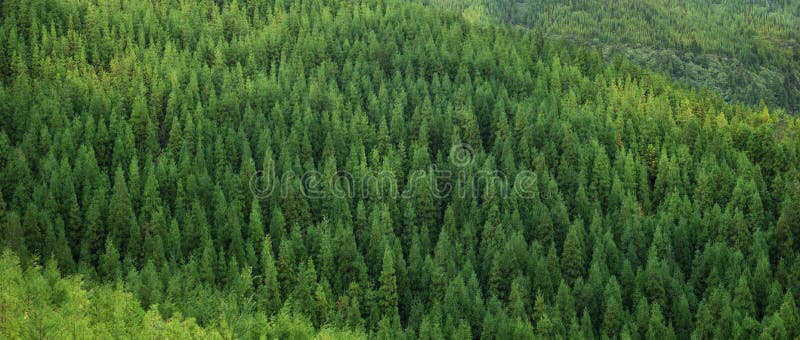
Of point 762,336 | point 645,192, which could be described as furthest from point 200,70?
point 762,336

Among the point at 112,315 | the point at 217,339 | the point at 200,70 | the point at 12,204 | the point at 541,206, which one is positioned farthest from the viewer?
the point at 200,70

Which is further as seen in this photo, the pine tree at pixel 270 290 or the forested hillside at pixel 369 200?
the pine tree at pixel 270 290

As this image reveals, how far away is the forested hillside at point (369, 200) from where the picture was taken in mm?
120819

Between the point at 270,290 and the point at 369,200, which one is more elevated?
the point at 270,290

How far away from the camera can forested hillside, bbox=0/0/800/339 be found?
12082 cm

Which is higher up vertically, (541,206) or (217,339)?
(217,339)

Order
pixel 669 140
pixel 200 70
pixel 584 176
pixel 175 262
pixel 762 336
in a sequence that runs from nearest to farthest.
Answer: pixel 762 336 → pixel 175 262 → pixel 584 176 → pixel 669 140 → pixel 200 70

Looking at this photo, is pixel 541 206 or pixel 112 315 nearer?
pixel 112 315

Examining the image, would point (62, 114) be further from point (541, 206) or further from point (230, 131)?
point (541, 206)

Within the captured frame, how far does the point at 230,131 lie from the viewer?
15988cm

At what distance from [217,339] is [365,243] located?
56.8 m

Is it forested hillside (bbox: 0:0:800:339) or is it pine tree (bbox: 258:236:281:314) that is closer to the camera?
forested hillside (bbox: 0:0:800:339)

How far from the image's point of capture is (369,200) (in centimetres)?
15062

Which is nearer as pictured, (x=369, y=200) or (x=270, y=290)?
A: (x=270, y=290)
